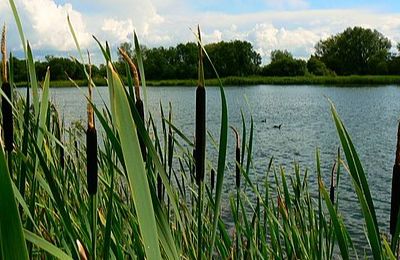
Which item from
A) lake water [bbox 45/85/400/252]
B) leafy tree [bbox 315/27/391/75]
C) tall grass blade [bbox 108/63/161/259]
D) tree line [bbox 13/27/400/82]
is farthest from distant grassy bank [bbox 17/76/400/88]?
tall grass blade [bbox 108/63/161/259]

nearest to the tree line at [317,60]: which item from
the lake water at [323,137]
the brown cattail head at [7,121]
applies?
the lake water at [323,137]

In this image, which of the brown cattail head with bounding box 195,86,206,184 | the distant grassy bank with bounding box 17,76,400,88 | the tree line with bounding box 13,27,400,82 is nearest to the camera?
the brown cattail head with bounding box 195,86,206,184

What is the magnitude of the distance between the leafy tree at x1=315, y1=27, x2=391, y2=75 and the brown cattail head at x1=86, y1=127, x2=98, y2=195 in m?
78.3

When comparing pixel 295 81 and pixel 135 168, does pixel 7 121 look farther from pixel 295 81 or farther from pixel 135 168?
pixel 295 81

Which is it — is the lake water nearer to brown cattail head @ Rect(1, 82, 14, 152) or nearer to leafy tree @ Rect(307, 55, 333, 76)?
brown cattail head @ Rect(1, 82, 14, 152)

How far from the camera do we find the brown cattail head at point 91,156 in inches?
26.6

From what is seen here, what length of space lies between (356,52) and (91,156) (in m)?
80.0

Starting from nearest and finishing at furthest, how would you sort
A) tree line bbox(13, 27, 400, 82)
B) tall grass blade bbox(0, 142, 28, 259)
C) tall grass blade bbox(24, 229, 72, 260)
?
tall grass blade bbox(0, 142, 28, 259)
tall grass blade bbox(24, 229, 72, 260)
tree line bbox(13, 27, 400, 82)

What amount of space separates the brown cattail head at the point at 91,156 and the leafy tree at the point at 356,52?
7826 centimetres

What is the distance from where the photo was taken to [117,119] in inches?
17.0

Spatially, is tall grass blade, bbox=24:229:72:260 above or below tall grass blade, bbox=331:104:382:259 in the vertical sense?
below

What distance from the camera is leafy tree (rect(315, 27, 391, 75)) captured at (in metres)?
75.8

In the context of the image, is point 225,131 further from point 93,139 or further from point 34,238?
point 34,238

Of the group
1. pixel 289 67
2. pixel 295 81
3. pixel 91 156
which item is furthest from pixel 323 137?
pixel 289 67
